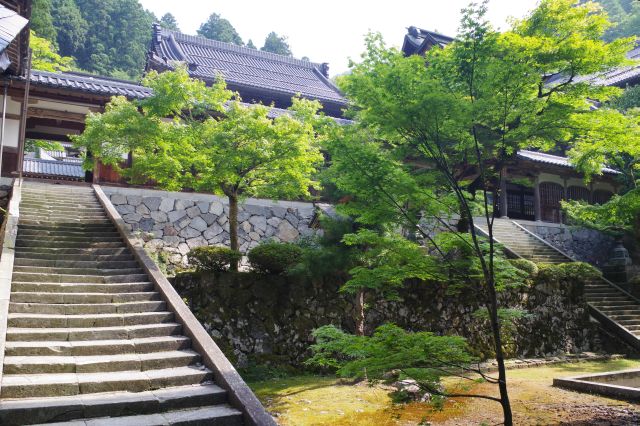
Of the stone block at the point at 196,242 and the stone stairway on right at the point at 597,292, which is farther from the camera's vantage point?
the stone stairway on right at the point at 597,292

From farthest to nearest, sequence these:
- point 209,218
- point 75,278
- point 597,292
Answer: point 597,292, point 209,218, point 75,278

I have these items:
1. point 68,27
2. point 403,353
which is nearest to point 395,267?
point 403,353

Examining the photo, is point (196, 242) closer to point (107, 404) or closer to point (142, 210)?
point (142, 210)

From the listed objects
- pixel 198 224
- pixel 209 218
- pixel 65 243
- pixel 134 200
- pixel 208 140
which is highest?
pixel 208 140

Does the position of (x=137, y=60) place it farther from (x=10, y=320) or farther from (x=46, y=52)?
(x=10, y=320)

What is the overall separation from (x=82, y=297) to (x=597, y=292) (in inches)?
712

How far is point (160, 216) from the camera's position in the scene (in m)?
15.6

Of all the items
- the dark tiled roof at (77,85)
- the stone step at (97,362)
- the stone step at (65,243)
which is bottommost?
the stone step at (97,362)

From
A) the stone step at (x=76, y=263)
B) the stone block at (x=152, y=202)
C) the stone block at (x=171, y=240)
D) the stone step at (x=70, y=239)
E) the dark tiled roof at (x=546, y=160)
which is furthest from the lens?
the dark tiled roof at (x=546, y=160)

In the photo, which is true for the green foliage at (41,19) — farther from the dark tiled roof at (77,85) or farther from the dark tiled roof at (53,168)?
the dark tiled roof at (77,85)

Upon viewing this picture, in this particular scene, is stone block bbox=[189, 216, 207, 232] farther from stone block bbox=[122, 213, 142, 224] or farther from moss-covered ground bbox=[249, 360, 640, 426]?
moss-covered ground bbox=[249, 360, 640, 426]

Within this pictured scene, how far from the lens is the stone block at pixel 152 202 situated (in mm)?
15570

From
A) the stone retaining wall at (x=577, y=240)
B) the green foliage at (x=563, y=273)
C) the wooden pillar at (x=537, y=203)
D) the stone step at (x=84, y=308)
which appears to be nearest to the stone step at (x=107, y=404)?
the stone step at (x=84, y=308)

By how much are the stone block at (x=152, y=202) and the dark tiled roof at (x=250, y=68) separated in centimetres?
1080
